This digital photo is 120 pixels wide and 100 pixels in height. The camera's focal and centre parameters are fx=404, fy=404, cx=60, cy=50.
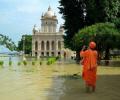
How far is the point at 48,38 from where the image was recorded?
158625 mm

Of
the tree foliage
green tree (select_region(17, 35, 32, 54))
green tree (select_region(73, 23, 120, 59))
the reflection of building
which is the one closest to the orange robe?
green tree (select_region(73, 23, 120, 59))

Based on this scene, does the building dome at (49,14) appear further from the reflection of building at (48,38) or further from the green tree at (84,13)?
the green tree at (84,13)

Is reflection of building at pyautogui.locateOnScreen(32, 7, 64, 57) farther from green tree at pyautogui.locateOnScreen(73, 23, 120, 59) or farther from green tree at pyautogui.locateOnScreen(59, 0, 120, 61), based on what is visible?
green tree at pyautogui.locateOnScreen(73, 23, 120, 59)

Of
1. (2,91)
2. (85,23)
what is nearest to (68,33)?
(85,23)

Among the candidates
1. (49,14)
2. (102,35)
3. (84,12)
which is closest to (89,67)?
(102,35)

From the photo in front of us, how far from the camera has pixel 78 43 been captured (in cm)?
4447

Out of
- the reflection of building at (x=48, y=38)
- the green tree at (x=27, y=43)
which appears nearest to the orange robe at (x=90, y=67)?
the reflection of building at (x=48, y=38)

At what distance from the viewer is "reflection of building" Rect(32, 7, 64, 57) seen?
505 feet

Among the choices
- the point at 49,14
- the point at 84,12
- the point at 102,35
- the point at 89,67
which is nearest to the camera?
the point at 89,67

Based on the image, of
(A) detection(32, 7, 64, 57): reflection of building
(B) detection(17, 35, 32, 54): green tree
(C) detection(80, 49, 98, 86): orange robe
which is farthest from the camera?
(B) detection(17, 35, 32, 54): green tree

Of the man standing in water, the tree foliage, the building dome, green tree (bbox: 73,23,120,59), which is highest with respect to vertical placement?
the building dome

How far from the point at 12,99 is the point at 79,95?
219cm

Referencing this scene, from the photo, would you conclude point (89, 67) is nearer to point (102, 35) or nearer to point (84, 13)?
point (102, 35)

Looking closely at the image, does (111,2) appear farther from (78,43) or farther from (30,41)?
(30,41)
